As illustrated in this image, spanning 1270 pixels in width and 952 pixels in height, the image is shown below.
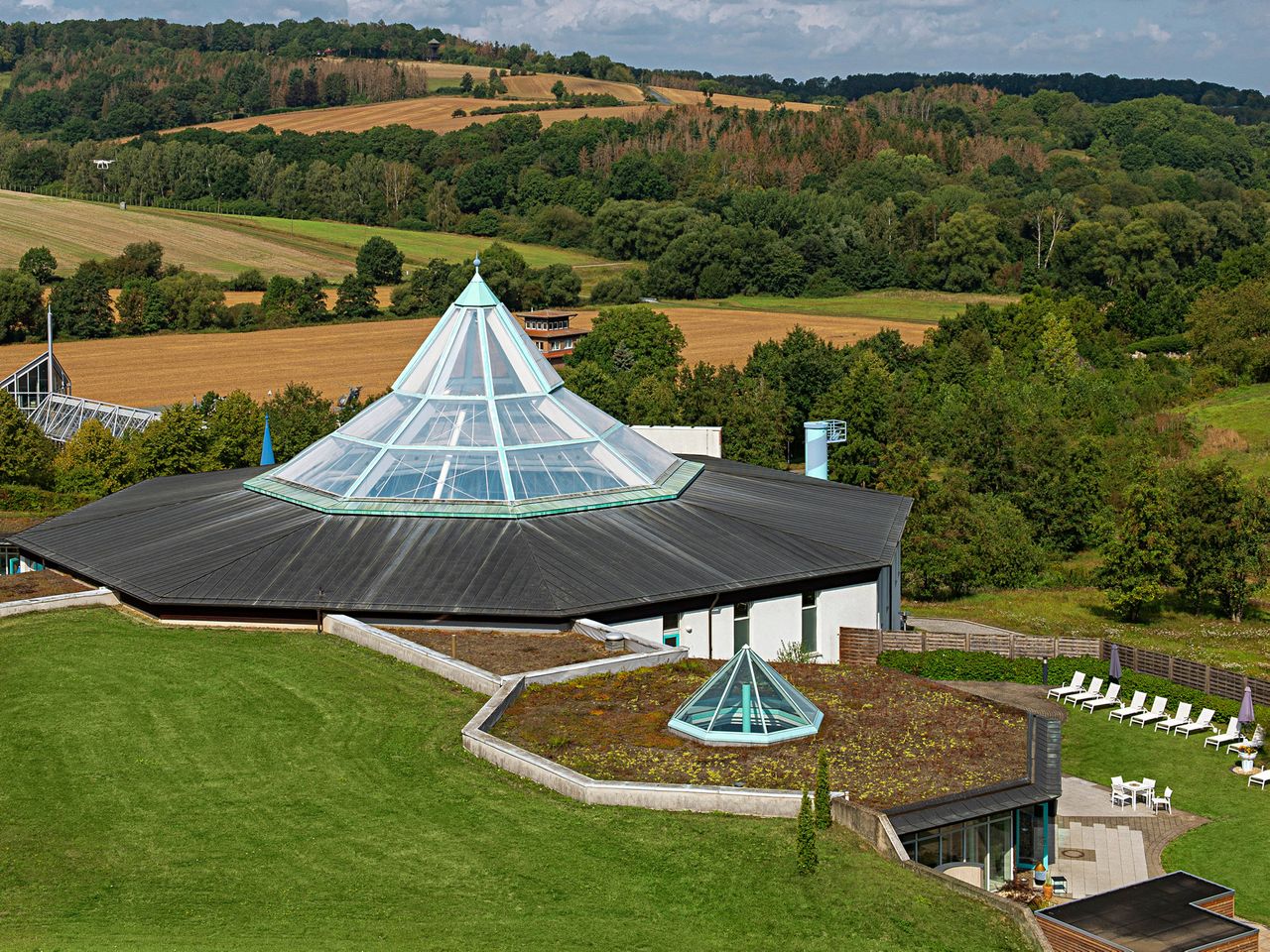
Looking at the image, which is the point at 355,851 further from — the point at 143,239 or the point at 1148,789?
the point at 143,239

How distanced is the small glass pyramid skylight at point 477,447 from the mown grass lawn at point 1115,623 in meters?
15.8

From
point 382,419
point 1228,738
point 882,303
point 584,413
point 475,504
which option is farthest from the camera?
point 882,303

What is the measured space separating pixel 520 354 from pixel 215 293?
92.3 meters

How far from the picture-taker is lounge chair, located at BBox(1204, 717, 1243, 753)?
130ft

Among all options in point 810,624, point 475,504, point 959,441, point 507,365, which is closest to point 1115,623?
point 810,624

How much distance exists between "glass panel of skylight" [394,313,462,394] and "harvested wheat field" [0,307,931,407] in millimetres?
59947

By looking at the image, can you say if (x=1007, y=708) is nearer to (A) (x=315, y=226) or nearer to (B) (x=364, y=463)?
(B) (x=364, y=463)

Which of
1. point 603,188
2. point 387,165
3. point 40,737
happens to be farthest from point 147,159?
point 40,737

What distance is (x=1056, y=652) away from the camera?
1806 inches

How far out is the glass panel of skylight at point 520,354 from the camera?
46.9 metres

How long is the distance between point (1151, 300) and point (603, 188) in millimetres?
75445

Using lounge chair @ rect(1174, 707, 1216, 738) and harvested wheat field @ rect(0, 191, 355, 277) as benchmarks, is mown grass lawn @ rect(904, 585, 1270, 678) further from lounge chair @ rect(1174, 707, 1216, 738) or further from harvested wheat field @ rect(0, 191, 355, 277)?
harvested wheat field @ rect(0, 191, 355, 277)

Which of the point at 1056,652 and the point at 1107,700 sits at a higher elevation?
the point at 1056,652

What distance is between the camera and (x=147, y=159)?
191 meters
